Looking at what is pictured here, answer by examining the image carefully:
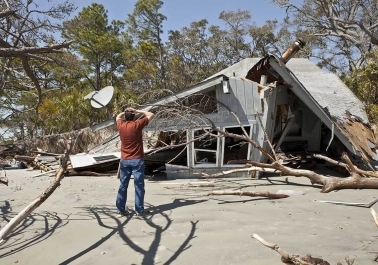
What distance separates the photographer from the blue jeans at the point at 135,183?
20.2 ft

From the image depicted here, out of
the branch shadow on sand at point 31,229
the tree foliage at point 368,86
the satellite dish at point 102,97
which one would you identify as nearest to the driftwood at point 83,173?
the satellite dish at point 102,97

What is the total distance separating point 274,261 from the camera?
12.8 ft

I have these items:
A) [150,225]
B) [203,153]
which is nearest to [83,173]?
[203,153]

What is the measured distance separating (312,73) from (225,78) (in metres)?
8.10

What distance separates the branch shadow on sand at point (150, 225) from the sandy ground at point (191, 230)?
1 centimetres

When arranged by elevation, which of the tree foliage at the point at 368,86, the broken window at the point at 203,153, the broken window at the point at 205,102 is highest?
the tree foliage at the point at 368,86

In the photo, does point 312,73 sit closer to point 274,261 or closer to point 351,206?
point 351,206

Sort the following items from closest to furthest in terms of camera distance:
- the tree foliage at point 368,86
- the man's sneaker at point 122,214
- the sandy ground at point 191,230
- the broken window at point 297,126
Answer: the sandy ground at point 191,230, the man's sneaker at point 122,214, the broken window at point 297,126, the tree foliage at point 368,86

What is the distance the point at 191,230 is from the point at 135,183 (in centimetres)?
155

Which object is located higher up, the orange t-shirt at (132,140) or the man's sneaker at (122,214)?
the orange t-shirt at (132,140)

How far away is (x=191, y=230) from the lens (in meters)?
5.22

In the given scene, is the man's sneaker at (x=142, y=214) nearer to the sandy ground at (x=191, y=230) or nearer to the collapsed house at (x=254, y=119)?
the sandy ground at (x=191, y=230)

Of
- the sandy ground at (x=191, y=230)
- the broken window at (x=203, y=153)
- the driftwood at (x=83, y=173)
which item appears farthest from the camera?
the driftwood at (x=83, y=173)

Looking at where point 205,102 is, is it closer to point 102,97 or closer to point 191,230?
point 102,97
